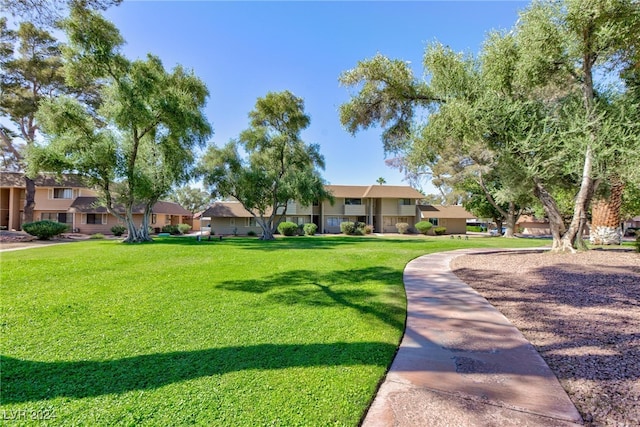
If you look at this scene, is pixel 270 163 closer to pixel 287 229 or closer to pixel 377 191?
pixel 287 229

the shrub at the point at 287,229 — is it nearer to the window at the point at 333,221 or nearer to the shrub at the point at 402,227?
the window at the point at 333,221

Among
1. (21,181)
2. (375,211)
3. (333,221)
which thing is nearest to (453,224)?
(375,211)

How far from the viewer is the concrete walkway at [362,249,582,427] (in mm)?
2467

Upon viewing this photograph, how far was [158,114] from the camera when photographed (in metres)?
17.5

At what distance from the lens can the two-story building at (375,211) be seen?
1459 inches

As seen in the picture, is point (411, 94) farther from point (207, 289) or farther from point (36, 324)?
point (36, 324)

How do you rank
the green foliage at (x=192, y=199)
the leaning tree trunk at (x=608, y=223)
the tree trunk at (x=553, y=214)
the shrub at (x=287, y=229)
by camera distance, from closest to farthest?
the tree trunk at (x=553, y=214) → the leaning tree trunk at (x=608, y=223) → the shrub at (x=287, y=229) → the green foliage at (x=192, y=199)

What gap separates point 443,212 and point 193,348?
38367mm

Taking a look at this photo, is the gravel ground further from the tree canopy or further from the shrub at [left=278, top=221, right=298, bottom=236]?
the shrub at [left=278, top=221, right=298, bottom=236]

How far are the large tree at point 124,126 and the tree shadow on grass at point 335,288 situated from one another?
46.3ft

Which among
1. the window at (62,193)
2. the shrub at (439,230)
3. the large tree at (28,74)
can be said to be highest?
the large tree at (28,74)

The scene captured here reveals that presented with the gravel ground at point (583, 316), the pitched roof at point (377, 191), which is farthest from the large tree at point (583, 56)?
the pitched roof at point (377, 191)

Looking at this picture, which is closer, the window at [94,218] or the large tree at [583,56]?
the large tree at [583,56]

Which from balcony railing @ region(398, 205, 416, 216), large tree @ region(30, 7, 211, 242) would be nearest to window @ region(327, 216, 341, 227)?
balcony railing @ region(398, 205, 416, 216)
